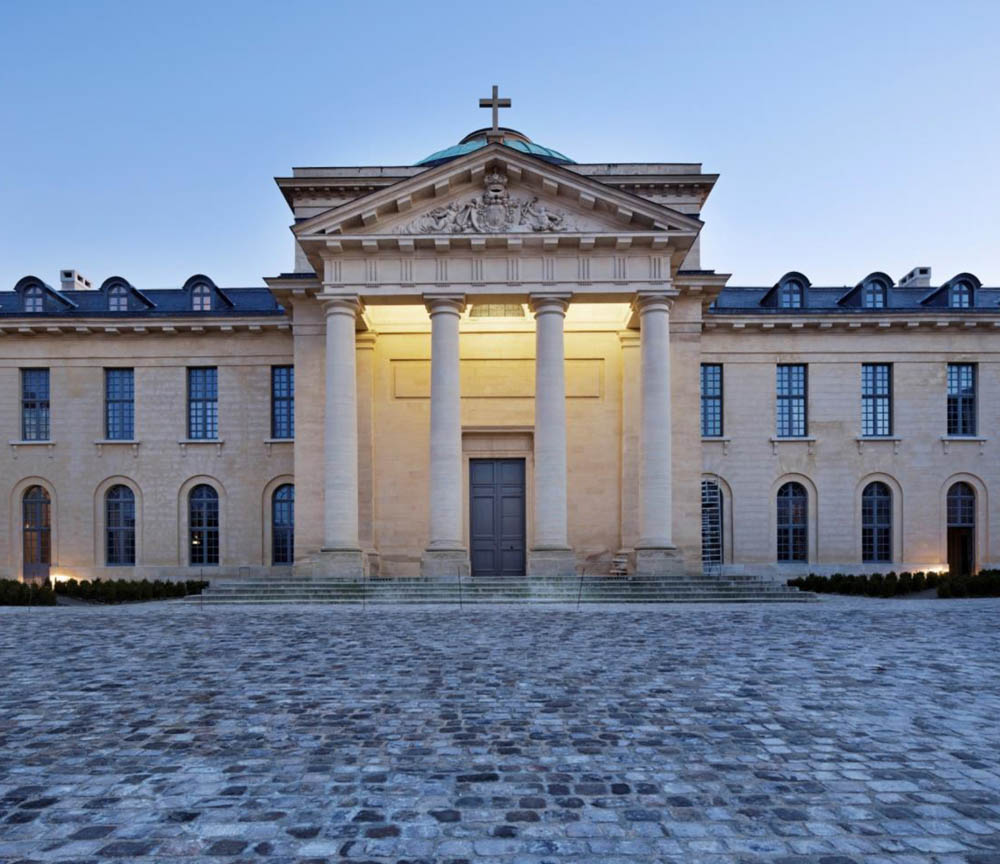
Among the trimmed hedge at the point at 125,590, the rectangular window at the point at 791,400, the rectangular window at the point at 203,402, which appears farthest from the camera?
the rectangular window at the point at 791,400

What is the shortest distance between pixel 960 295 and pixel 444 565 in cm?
2778

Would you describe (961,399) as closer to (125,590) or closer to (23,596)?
(125,590)

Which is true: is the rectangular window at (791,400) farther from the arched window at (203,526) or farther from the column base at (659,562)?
the arched window at (203,526)

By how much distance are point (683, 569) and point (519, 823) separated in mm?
21099

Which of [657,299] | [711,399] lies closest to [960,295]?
[711,399]

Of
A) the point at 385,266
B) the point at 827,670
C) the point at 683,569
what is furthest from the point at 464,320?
the point at 827,670

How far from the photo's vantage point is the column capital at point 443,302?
25984 millimetres

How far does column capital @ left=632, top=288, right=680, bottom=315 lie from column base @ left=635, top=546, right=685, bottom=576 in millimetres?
8257

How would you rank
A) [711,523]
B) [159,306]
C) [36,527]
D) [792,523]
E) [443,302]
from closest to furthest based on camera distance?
[443,302] → [711,523] → [792,523] → [36,527] → [159,306]

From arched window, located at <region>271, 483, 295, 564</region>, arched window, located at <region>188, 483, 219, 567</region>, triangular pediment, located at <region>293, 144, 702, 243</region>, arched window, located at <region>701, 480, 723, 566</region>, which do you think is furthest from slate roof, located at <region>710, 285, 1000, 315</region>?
arched window, located at <region>188, 483, 219, 567</region>

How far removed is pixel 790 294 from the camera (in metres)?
35.1

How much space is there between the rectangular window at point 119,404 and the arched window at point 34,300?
4743mm

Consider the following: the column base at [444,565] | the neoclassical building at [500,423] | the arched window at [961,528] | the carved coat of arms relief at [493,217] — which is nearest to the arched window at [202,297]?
the neoclassical building at [500,423]

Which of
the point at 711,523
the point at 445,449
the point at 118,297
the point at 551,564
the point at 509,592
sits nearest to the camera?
the point at 509,592
